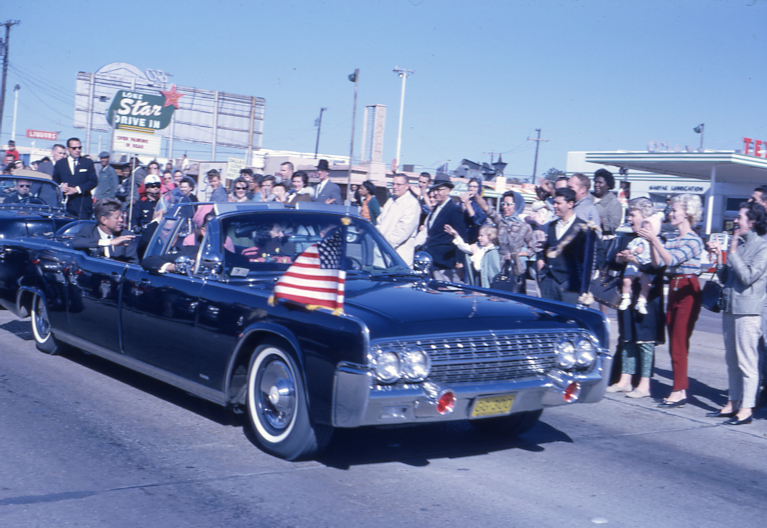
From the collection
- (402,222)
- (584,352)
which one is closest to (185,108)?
(402,222)

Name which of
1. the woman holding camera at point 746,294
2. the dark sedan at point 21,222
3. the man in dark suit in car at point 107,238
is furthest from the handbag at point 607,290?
the dark sedan at point 21,222

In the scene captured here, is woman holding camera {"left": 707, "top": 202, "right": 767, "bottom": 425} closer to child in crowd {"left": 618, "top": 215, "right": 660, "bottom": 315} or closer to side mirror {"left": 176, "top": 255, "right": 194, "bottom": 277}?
child in crowd {"left": 618, "top": 215, "right": 660, "bottom": 315}

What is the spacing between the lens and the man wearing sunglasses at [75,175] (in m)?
15.5

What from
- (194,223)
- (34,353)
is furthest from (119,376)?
(194,223)

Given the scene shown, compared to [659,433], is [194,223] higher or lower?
higher

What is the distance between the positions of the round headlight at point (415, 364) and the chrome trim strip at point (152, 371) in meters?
1.45

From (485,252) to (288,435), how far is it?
19.6 feet

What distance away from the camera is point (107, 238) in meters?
8.09

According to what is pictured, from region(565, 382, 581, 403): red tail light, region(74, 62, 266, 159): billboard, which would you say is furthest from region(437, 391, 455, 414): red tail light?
region(74, 62, 266, 159): billboard

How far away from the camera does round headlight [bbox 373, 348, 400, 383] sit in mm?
4484

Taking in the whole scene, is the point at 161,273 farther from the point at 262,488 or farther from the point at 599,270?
the point at 599,270

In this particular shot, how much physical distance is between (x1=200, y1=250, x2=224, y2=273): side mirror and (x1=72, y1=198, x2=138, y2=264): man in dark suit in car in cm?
161

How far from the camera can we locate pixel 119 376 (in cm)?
746

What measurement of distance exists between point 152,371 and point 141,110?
25.2m
